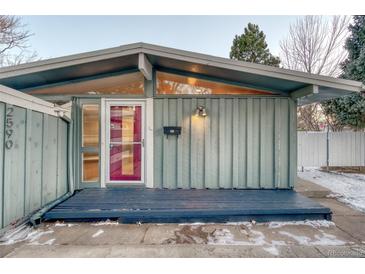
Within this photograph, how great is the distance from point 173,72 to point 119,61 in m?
1.13

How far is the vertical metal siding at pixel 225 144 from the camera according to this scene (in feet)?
Result: 14.4

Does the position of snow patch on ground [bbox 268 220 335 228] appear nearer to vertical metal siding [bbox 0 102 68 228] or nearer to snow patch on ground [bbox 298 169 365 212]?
snow patch on ground [bbox 298 169 365 212]

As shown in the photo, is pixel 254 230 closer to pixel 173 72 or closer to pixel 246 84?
pixel 246 84

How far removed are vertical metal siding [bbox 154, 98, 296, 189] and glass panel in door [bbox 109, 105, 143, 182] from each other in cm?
39

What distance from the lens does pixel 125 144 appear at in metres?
4.46

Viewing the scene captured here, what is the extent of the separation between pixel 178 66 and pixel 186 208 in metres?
2.73

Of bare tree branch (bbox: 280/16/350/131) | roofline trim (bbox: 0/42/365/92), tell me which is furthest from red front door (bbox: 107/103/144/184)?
bare tree branch (bbox: 280/16/350/131)

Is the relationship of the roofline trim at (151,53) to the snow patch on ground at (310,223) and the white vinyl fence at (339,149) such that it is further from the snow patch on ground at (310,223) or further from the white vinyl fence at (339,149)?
the white vinyl fence at (339,149)

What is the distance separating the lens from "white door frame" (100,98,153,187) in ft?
14.4

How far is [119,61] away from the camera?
12.9 ft

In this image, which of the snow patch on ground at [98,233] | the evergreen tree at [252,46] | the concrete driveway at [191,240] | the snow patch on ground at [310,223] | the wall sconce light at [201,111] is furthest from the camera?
the evergreen tree at [252,46]

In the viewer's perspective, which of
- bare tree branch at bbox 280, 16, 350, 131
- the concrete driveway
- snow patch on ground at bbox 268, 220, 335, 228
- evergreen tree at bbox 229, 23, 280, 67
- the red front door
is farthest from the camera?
evergreen tree at bbox 229, 23, 280, 67

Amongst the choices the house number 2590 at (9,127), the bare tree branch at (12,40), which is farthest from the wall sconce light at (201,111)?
the bare tree branch at (12,40)
